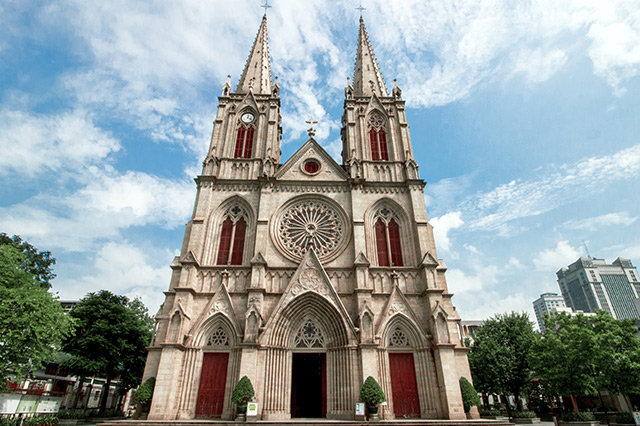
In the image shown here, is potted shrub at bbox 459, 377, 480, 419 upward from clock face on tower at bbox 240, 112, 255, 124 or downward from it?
downward

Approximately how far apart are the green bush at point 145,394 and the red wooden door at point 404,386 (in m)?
13.2

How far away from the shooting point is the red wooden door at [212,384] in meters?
18.5

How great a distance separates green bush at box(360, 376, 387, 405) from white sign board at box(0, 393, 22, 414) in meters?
18.8

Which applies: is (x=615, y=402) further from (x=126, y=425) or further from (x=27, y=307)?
(x=27, y=307)

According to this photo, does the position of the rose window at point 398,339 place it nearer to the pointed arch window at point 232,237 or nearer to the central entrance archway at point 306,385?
the central entrance archway at point 306,385

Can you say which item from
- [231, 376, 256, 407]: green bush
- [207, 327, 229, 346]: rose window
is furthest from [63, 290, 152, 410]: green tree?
[231, 376, 256, 407]: green bush

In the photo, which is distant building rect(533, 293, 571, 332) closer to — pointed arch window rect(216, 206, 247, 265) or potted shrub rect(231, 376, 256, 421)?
pointed arch window rect(216, 206, 247, 265)

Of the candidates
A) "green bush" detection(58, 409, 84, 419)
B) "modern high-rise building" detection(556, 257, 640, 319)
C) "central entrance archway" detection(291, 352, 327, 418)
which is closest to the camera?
"central entrance archway" detection(291, 352, 327, 418)

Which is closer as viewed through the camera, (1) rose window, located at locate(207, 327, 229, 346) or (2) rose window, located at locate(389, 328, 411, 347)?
Answer: (1) rose window, located at locate(207, 327, 229, 346)

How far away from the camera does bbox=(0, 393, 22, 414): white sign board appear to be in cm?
1781

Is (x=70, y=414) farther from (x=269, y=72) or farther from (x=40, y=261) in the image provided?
(x=269, y=72)

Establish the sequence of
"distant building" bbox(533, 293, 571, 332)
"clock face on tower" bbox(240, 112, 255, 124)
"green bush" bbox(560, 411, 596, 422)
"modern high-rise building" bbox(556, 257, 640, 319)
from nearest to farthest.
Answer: "green bush" bbox(560, 411, 596, 422), "clock face on tower" bbox(240, 112, 255, 124), "modern high-rise building" bbox(556, 257, 640, 319), "distant building" bbox(533, 293, 571, 332)

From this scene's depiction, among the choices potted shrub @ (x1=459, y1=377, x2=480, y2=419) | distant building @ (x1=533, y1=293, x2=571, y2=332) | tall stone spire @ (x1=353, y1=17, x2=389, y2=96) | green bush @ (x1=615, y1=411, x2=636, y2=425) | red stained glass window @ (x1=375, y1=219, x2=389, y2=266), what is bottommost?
green bush @ (x1=615, y1=411, x2=636, y2=425)

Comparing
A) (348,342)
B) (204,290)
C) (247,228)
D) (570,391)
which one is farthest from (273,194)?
(570,391)
